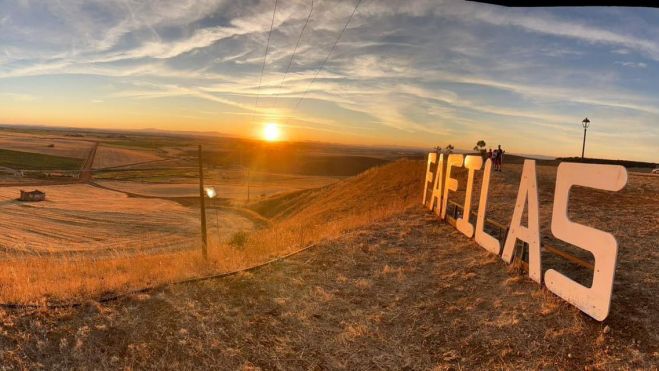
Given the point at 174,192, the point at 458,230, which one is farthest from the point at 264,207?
the point at 458,230

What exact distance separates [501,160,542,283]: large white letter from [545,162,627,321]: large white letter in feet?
2.11

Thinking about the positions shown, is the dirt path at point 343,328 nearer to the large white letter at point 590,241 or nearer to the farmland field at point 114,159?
the large white letter at point 590,241

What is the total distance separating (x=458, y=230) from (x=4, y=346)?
13131 millimetres

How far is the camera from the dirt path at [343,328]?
706 centimetres

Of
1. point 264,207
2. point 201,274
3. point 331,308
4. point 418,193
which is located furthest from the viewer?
point 264,207

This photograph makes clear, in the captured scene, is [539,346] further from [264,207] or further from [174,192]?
[174,192]

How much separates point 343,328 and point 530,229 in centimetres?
510

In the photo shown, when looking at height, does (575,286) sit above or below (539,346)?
above

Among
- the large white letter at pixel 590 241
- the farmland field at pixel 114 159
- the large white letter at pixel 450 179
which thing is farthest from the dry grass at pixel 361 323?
the farmland field at pixel 114 159

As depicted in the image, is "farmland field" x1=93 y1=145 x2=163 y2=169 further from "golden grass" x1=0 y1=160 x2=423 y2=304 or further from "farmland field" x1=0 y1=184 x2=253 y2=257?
"golden grass" x1=0 y1=160 x2=423 y2=304

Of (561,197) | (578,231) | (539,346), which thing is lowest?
(539,346)

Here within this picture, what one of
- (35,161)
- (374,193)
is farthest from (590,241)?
(35,161)

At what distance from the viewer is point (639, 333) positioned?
22.0 ft

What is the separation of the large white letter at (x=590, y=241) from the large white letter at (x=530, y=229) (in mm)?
643
